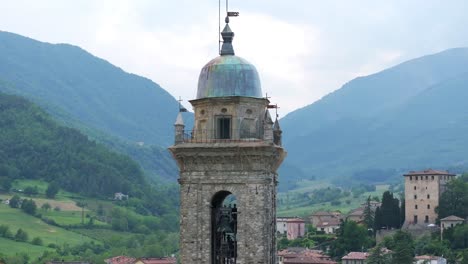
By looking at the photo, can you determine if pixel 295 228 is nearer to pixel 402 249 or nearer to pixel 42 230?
pixel 42 230

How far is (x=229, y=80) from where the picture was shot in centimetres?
3145

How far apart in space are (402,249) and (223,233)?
339 feet

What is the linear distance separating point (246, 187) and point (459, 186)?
12888cm

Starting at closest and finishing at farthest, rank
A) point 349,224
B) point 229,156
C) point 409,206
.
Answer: point 229,156 → point 349,224 → point 409,206

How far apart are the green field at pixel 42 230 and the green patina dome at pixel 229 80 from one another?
153 m

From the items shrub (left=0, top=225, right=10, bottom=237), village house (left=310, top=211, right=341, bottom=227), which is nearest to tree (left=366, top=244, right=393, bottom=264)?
village house (left=310, top=211, right=341, bottom=227)

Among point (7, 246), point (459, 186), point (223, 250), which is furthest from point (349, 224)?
point (223, 250)

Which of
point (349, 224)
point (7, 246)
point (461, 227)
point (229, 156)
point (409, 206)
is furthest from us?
point (7, 246)

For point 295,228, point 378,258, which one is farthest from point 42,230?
point 378,258

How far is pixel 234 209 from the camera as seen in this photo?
105ft

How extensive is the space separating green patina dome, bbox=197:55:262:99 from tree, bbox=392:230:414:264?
4033 inches

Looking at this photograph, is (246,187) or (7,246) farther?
(7,246)

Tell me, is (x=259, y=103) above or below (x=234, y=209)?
above

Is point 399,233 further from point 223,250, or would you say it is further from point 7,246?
point 223,250
